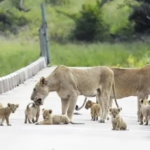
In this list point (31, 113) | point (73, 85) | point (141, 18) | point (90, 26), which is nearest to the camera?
point (31, 113)

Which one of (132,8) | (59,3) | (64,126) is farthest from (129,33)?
(64,126)

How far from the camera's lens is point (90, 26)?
45.8 m

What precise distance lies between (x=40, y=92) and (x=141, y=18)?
30.4 m

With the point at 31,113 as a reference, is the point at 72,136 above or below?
below

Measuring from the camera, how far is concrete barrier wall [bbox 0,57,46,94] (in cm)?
2105

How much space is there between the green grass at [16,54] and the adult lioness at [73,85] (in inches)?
964

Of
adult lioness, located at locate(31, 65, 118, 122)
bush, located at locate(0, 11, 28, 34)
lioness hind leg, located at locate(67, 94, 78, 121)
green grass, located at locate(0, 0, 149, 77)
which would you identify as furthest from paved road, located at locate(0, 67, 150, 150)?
bush, located at locate(0, 11, 28, 34)

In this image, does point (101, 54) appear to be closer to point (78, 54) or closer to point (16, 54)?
point (78, 54)

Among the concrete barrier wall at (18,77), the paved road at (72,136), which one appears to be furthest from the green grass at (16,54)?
the paved road at (72,136)

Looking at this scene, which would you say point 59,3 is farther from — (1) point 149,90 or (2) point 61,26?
(1) point 149,90

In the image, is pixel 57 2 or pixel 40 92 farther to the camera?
pixel 57 2

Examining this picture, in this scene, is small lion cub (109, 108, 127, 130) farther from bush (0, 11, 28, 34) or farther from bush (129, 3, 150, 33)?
bush (0, 11, 28, 34)

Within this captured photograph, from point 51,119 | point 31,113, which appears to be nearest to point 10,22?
point 31,113

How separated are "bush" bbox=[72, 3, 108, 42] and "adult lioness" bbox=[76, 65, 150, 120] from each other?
27.3 m
